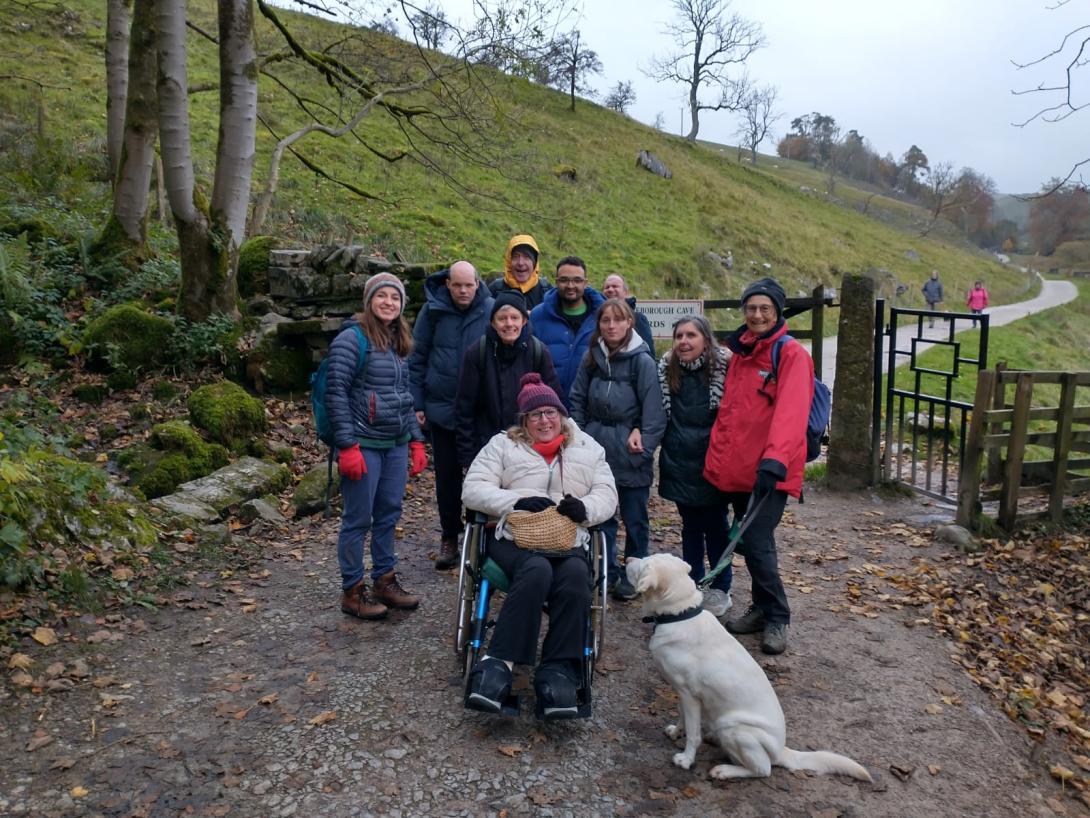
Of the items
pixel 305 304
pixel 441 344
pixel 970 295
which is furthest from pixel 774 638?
pixel 970 295

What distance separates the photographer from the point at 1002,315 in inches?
1069

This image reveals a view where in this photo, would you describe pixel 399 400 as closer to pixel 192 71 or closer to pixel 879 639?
pixel 879 639

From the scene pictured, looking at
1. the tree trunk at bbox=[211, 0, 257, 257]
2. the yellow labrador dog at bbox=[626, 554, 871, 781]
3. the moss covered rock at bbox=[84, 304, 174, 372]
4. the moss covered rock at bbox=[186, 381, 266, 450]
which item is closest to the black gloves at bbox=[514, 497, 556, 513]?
the yellow labrador dog at bbox=[626, 554, 871, 781]

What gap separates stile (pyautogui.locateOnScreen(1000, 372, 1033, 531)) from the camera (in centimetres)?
629

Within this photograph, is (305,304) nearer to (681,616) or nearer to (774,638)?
(774,638)

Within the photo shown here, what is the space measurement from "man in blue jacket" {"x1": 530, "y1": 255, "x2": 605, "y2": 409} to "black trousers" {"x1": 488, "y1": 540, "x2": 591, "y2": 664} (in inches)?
70.1

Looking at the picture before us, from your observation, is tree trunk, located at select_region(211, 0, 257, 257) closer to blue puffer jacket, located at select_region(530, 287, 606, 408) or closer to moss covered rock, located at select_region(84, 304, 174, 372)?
moss covered rock, located at select_region(84, 304, 174, 372)

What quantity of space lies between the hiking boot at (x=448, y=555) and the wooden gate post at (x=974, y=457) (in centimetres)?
439

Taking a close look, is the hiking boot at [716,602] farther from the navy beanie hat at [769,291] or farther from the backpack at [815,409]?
the navy beanie hat at [769,291]

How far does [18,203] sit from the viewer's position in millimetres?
10500

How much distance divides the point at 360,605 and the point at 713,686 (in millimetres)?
2254

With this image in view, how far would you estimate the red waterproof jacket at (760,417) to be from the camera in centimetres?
387

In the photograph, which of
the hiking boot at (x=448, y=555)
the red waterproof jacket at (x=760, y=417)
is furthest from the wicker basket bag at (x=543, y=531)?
the hiking boot at (x=448, y=555)

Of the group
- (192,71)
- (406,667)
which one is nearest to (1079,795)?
(406,667)
